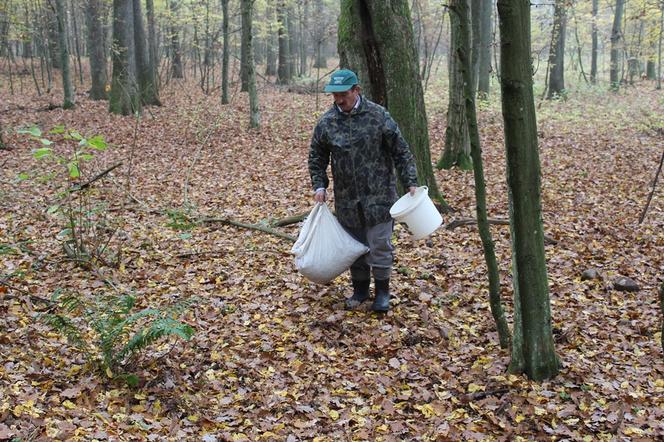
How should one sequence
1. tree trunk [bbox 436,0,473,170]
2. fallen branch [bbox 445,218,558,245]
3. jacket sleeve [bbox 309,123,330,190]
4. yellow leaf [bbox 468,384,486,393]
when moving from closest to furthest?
yellow leaf [bbox 468,384,486,393] < jacket sleeve [bbox 309,123,330,190] < fallen branch [bbox 445,218,558,245] < tree trunk [bbox 436,0,473,170]

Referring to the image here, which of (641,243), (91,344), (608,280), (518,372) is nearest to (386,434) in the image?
(518,372)

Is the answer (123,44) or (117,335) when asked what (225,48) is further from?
(117,335)

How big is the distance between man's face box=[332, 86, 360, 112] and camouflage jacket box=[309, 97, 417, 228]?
6 cm

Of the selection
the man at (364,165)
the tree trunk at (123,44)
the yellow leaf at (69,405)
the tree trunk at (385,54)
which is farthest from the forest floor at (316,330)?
the tree trunk at (123,44)

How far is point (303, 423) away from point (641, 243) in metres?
5.10

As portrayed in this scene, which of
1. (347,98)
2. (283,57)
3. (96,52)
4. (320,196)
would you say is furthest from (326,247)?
(283,57)

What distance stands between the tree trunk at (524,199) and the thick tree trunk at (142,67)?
17278 millimetres

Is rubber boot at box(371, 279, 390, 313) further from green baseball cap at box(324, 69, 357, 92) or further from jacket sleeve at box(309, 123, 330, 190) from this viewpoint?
green baseball cap at box(324, 69, 357, 92)

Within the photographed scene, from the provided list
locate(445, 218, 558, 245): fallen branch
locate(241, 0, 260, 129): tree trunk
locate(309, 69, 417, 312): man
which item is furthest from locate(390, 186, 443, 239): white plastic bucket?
locate(241, 0, 260, 129): tree trunk

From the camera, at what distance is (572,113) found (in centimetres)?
1797

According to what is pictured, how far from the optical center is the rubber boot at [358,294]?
17.8ft

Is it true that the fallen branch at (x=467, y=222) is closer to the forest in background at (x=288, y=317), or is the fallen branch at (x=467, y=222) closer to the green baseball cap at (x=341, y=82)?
the forest in background at (x=288, y=317)

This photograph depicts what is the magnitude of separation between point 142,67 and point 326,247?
16426 millimetres

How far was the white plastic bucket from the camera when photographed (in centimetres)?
483
